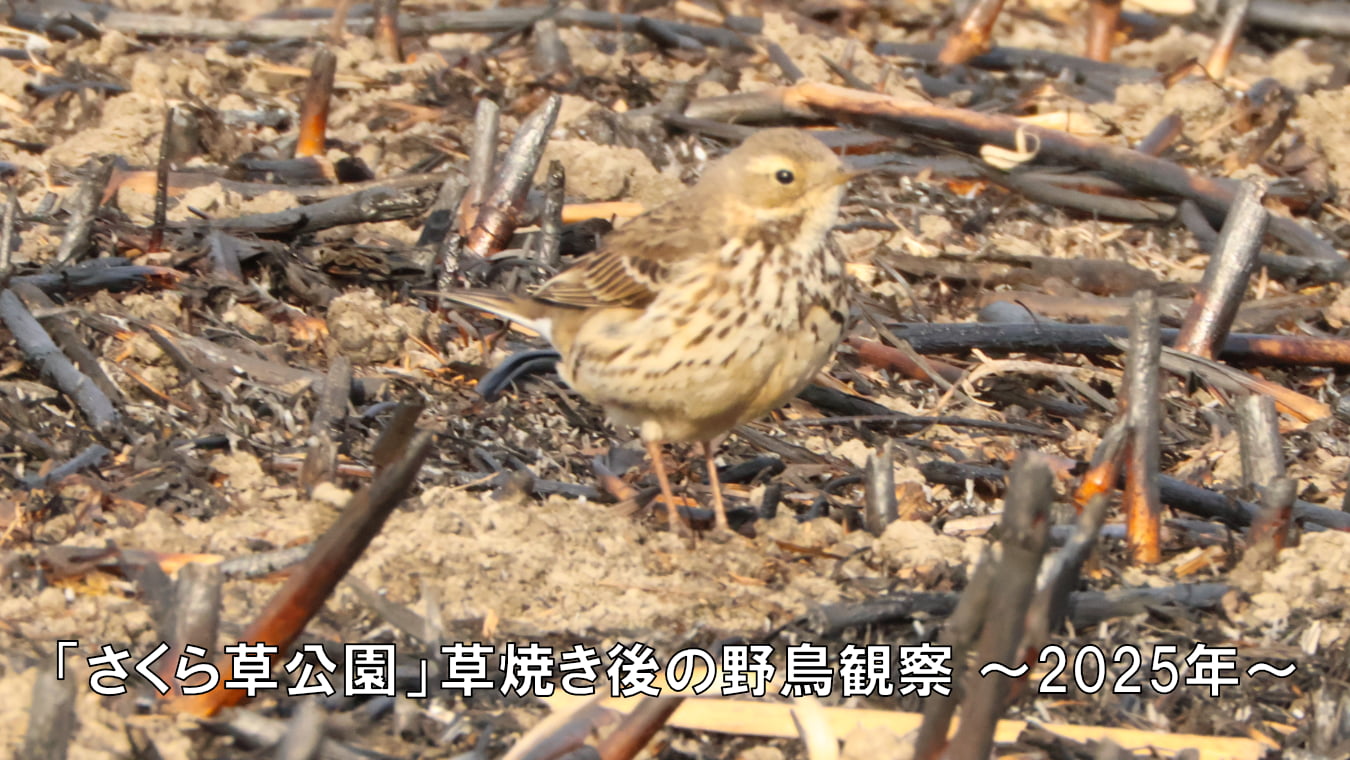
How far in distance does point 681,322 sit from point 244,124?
369 cm

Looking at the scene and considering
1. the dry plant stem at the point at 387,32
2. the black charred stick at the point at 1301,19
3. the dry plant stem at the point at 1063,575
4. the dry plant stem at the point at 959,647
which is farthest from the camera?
the black charred stick at the point at 1301,19

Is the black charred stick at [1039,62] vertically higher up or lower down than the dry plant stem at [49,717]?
higher up

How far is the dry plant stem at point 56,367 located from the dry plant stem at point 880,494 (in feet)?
7.96

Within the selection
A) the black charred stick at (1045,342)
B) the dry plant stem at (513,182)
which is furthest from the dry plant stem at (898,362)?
the dry plant stem at (513,182)

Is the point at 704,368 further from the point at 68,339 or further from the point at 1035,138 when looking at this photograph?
the point at 1035,138

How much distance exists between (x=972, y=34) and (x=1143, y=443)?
4741 mm

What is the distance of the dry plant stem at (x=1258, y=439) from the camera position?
5.70 meters

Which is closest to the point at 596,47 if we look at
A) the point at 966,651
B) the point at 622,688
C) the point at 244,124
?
the point at 244,124

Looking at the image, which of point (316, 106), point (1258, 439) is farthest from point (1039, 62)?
point (1258, 439)

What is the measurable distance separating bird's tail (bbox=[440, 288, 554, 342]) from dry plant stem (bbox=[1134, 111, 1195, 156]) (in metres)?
3.70

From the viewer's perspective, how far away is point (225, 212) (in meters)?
7.20

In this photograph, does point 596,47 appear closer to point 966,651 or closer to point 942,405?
point 942,405

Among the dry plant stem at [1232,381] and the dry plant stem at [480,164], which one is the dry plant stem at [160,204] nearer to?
the dry plant stem at [480,164]

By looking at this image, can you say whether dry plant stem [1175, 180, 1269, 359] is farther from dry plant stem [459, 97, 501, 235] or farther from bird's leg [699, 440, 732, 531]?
dry plant stem [459, 97, 501, 235]
